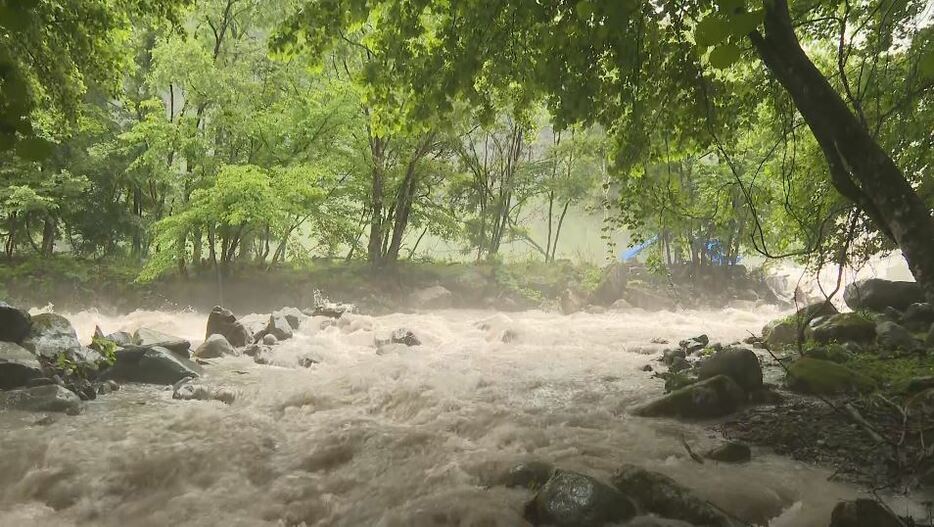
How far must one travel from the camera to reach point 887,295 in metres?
12.5

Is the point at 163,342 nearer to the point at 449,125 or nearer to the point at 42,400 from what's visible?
the point at 42,400

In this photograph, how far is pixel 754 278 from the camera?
83.1 ft

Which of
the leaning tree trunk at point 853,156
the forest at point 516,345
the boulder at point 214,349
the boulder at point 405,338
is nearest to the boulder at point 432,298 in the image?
the forest at point 516,345

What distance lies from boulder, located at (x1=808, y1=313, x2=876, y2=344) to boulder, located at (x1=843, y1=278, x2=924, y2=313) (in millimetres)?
2600

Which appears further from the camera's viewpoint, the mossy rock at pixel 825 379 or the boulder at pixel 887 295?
the boulder at pixel 887 295

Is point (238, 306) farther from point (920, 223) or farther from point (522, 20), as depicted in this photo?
point (920, 223)

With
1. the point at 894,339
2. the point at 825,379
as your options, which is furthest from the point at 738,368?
the point at 894,339

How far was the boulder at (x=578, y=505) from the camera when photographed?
375 cm

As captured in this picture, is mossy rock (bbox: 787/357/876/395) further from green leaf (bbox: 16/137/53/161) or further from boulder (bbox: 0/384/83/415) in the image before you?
boulder (bbox: 0/384/83/415)

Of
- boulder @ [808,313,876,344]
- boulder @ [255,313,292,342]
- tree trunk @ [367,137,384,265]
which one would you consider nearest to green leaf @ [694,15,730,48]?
boulder @ [808,313,876,344]

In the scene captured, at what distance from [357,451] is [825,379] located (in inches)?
234

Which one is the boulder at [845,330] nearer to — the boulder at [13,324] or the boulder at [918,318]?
the boulder at [918,318]

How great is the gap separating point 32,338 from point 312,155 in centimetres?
1136

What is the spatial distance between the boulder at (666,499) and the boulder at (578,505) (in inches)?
7.6
